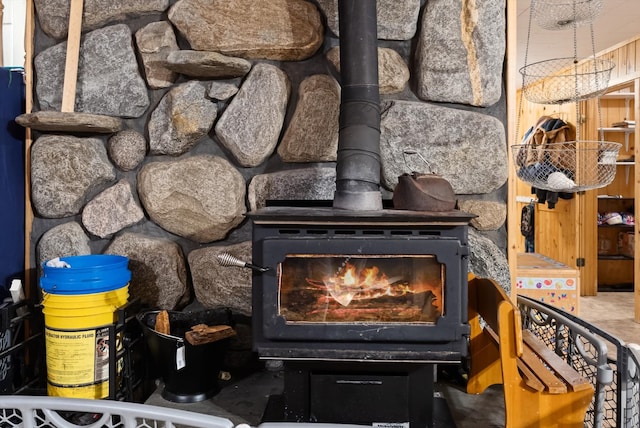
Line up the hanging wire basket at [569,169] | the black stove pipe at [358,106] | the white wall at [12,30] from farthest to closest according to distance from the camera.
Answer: the white wall at [12,30] → the hanging wire basket at [569,169] → the black stove pipe at [358,106]

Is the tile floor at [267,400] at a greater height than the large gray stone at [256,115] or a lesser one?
lesser

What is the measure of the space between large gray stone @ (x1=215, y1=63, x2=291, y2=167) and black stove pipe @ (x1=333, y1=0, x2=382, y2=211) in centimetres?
36

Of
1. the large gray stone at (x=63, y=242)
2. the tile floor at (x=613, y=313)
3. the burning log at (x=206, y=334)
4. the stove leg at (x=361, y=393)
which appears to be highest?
the large gray stone at (x=63, y=242)

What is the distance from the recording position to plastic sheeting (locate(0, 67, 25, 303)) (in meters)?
2.19

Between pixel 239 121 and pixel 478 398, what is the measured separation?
1384mm

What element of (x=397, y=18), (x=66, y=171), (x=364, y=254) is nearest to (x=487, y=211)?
(x=364, y=254)

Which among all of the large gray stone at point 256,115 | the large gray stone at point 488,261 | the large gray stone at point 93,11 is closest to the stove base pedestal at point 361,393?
the large gray stone at point 488,261

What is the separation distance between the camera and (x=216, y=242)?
2232mm

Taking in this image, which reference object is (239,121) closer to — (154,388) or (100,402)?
(154,388)

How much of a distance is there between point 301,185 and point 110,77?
36.0 inches

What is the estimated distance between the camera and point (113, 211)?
7.34 feet

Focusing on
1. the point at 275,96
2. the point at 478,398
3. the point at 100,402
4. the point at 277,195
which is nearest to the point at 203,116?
the point at 275,96

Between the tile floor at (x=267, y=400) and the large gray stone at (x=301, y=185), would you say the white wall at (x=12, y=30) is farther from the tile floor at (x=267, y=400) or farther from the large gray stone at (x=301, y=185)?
the tile floor at (x=267, y=400)

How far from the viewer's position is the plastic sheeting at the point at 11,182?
2.19m
